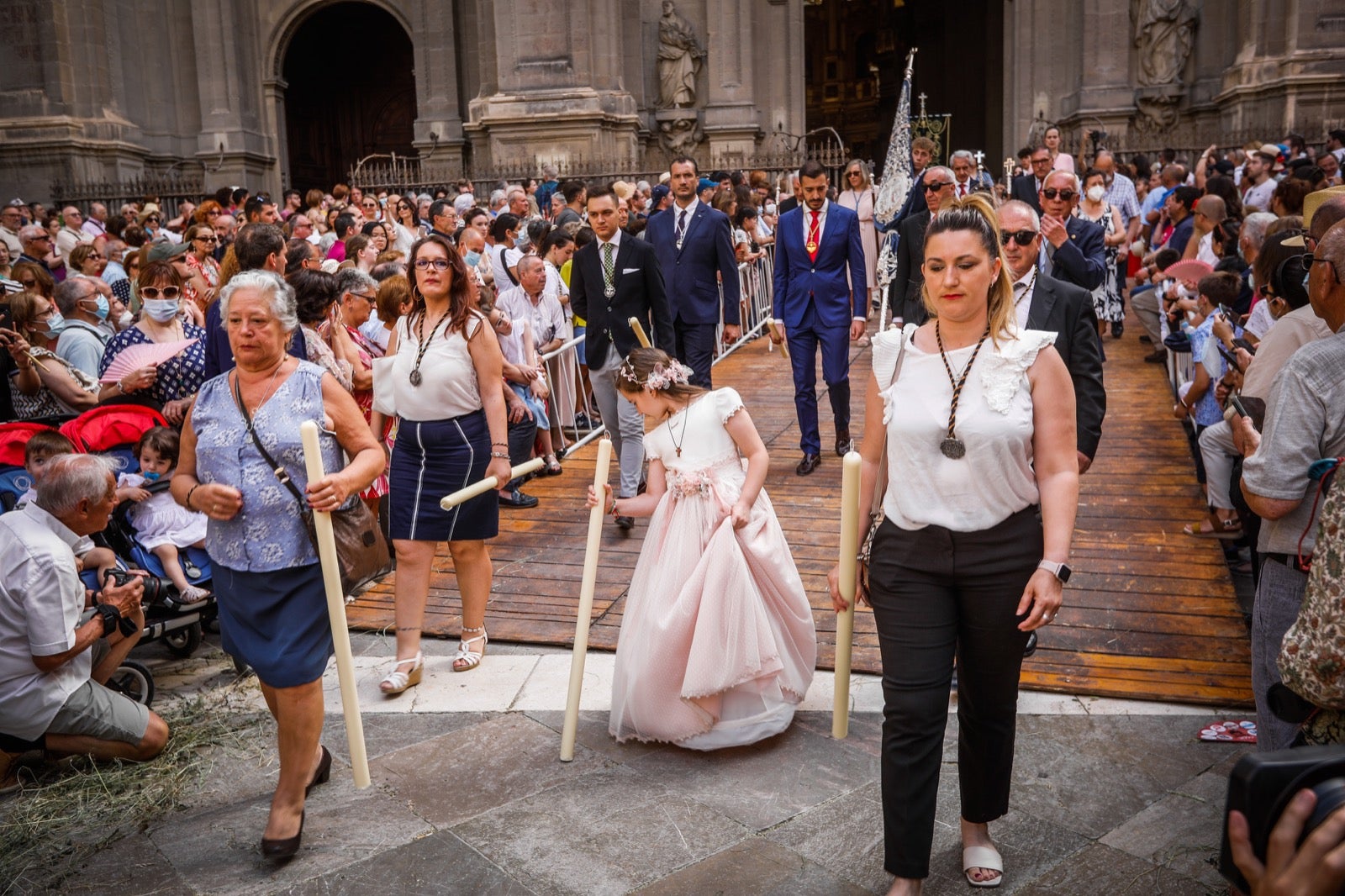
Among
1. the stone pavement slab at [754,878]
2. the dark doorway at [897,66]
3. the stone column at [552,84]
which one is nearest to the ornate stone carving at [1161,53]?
the dark doorway at [897,66]

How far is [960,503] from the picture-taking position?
3275 mm

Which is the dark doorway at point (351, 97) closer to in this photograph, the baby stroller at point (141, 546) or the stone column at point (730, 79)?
the stone column at point (730, 79)

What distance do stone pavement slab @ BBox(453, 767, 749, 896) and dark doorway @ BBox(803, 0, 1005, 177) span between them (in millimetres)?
29562

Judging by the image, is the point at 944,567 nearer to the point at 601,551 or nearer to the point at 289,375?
the point at 289,375

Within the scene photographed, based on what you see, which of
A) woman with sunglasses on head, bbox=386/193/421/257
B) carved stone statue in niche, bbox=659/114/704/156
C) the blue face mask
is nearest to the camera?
the blue face mask

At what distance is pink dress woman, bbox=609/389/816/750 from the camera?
4.60m

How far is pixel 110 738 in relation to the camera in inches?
184

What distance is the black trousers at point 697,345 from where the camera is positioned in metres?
8.41

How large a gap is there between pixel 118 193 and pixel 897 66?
78.4 ft

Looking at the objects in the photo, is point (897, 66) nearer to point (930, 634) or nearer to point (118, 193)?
point (118, 193)

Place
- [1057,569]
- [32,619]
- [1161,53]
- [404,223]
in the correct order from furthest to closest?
[1161,53] → [404,223] → [32,619] → [1057,569]

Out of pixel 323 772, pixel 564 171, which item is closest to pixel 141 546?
pixel 323 772

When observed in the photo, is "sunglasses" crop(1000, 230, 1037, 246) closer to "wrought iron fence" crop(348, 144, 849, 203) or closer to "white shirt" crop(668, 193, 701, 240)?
"white shirt" crop(668, 193, 701, 240)

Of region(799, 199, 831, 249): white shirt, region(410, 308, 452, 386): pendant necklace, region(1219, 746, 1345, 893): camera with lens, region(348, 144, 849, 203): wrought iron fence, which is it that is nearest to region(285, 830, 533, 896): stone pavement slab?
region(410, 308, 452, 386): pendant necklace
